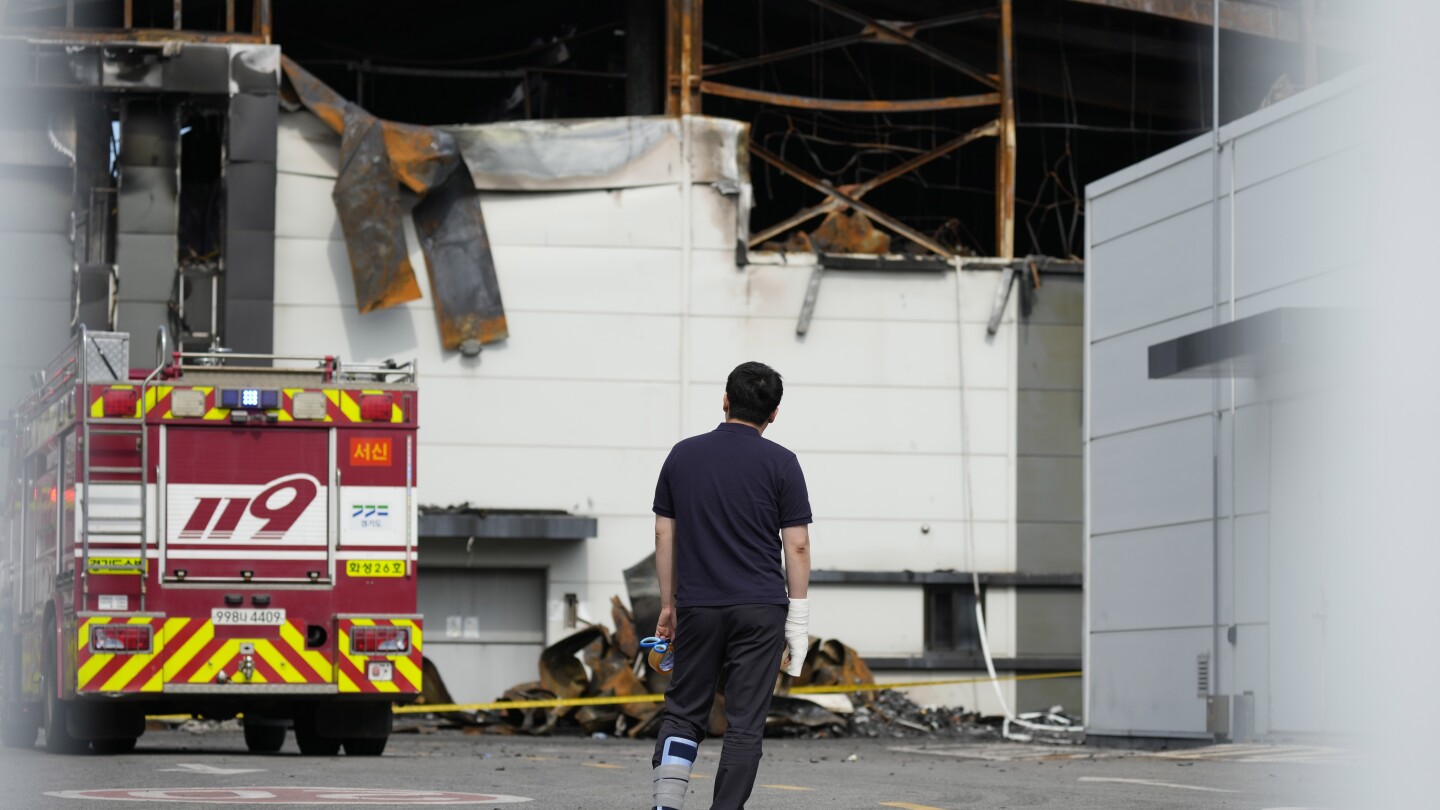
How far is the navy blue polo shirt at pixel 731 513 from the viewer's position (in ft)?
25.1

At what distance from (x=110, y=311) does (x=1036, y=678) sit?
12.2m

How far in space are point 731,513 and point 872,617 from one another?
20050mm

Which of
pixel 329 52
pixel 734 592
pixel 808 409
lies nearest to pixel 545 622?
pixel 808 409

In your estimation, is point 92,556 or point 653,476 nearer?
point 92,556

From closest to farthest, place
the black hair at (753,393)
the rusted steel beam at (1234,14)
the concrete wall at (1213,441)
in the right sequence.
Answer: the black hair at (753,393)
the concrete wall at (1213,441)
the rusted steel beam at (1234,14)

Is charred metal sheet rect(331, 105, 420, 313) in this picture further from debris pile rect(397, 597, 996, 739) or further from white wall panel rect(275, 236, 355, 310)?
debris pile rect(397, 597, 996, 739)

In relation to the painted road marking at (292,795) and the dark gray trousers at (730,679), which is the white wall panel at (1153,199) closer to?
the painted road marking at (292,795)

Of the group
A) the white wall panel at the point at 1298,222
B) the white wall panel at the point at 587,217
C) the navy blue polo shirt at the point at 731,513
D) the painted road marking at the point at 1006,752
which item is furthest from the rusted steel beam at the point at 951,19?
the navy blue polo shirt at the point at 731,513

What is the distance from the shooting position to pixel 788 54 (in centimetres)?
2827

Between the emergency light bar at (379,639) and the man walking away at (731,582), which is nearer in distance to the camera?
the man walking away at (731,582)

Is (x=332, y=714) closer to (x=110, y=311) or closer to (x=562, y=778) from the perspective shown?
(x=562, y=778)

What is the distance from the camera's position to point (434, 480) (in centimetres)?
2656

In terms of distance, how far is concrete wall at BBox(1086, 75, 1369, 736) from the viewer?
1864 centimetres

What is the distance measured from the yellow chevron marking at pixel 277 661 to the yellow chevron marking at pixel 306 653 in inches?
4.5
